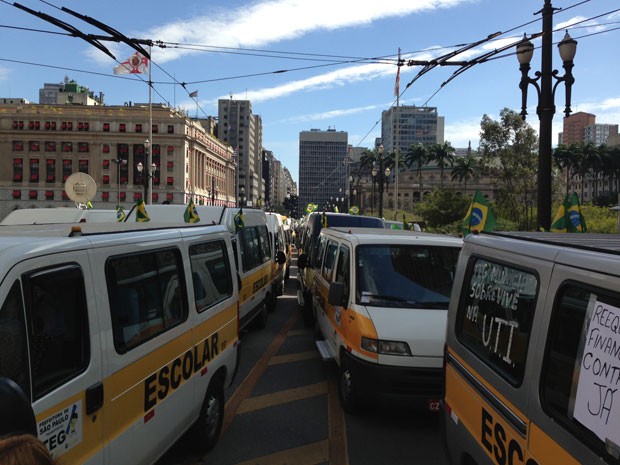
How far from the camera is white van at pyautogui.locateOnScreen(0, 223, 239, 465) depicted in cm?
227

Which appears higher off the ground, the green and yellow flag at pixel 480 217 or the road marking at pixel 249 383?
the green and yellow flag at pixel 480 217

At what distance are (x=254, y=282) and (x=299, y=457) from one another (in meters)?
5.31

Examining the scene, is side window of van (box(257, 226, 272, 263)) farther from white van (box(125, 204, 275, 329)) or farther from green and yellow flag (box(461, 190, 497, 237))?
green and yellow flag (box(461, 190, 497, 237))

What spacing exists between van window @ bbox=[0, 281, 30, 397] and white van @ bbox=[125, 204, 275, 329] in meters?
5.89

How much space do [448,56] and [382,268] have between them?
6.28 metres

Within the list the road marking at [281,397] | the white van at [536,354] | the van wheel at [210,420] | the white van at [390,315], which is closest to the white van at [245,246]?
the white van at [390,315]

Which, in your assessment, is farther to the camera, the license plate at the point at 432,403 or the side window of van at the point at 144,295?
the license plate at the point at 432,403

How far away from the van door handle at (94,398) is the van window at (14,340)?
1.57ft

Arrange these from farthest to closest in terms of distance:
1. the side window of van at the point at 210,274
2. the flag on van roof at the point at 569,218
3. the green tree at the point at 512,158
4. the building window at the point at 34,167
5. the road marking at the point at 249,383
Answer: the building window at the point at 34,167, the green tree at the point at 512,158, the flag on van roof at the point at 569,218, the road marking at the point at 249,383, the side window of van at the point at 210,274

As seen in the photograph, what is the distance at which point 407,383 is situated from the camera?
16.8ft

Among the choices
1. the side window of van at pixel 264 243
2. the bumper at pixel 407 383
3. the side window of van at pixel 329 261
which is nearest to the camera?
the bumper at pixel 407 383

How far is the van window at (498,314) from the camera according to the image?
2586 millimetres

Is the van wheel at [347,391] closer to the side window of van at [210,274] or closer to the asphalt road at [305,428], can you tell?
the asphalt road at [305,428]

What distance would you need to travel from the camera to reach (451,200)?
41.8 metres
